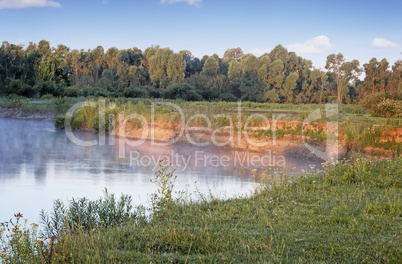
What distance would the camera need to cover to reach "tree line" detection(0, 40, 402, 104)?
2073 inches

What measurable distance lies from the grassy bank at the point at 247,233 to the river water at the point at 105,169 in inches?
58.4

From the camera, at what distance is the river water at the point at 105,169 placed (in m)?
11.2

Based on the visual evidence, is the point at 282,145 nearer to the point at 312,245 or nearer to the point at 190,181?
the point at 190,181

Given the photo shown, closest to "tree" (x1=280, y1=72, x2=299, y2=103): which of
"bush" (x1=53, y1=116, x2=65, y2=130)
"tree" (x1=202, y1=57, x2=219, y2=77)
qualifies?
"tree" (x1=202, y1=57, x2=219, y2=77)

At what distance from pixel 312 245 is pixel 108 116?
2327 centimetres

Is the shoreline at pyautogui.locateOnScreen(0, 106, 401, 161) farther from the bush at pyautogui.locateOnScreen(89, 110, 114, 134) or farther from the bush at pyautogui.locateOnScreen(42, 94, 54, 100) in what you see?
the bush at pyautogui.locateOnScreen(42, 94, 54, 100)

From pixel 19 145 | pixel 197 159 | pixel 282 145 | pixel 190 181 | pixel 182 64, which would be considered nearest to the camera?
pixel 190 181

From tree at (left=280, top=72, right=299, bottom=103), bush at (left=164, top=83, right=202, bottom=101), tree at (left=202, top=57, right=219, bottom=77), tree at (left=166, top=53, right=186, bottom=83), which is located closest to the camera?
bush at (left=164, top=83, right=202, bottom=101)

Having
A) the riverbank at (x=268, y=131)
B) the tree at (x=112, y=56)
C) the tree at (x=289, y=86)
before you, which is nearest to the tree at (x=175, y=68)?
the tree at (x=112, y=56)

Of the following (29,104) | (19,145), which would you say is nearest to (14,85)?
(29,104)

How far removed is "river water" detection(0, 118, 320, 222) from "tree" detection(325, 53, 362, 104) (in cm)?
4063

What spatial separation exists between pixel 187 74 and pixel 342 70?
25520 mm

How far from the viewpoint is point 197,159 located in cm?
1784

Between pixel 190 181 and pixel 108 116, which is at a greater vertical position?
pixel 108 116
